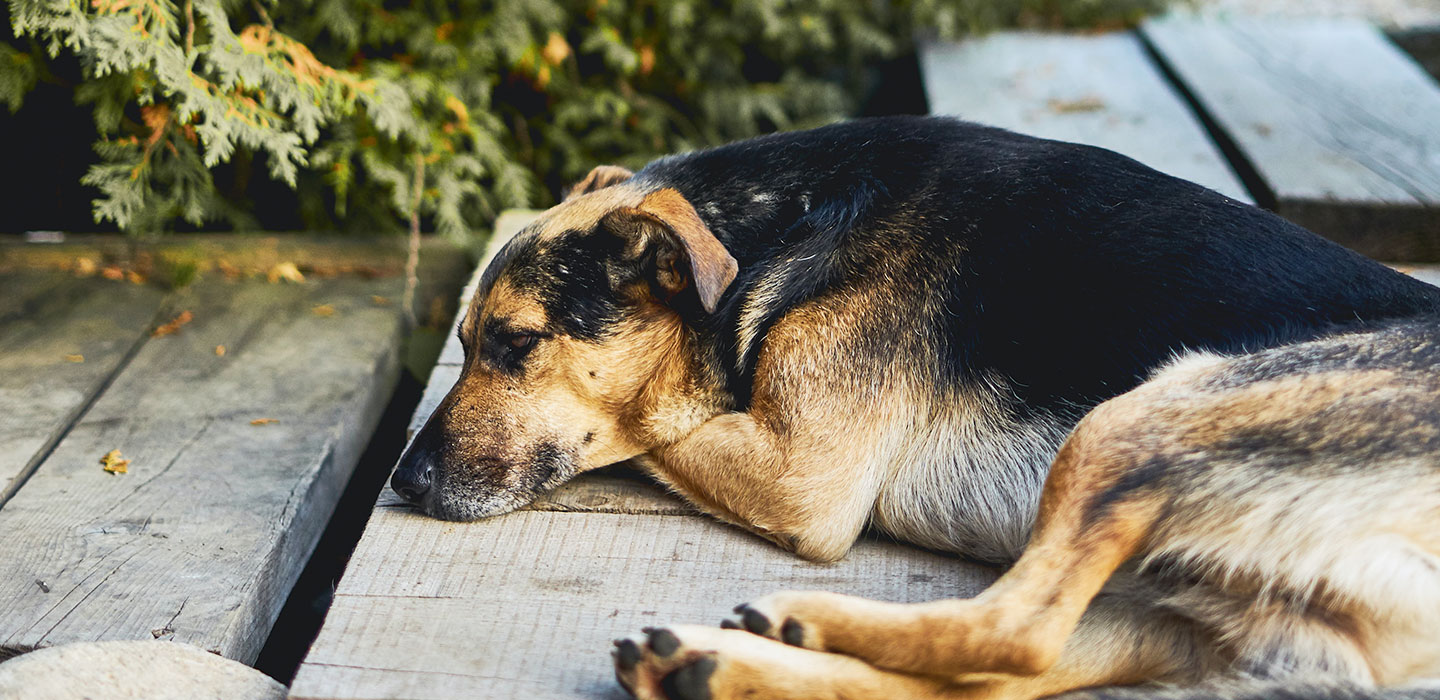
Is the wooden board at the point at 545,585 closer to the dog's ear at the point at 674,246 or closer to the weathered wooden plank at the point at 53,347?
the dog's ear at the point at 674,246

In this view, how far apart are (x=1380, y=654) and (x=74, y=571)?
3013 mm

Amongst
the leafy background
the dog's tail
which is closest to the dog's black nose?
the leafy background

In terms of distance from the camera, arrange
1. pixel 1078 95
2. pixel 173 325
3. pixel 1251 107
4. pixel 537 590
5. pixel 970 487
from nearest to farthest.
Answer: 1. pixel 537 590
2. pixel 970 487
3. pixel 173 325
4. pixel 1251 107
5. pixel 1078 95

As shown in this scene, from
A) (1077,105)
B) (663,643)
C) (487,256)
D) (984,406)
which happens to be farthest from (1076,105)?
(663,643)

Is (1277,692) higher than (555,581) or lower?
higher

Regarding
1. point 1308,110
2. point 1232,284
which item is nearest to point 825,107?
point 1308,110

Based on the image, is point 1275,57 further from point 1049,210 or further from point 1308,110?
point 1049,210

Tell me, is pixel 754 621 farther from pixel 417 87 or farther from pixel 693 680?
pixel 417 87

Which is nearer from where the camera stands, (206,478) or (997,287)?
(997,287)

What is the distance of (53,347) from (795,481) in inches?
119

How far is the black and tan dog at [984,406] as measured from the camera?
2.09 meters

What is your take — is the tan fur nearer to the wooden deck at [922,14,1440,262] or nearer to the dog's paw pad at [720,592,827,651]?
the dog's paw pad at [720,592,827,651]

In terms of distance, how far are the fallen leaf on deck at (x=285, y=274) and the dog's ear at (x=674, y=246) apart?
2475 mm

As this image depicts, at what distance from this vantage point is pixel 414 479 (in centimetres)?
281
